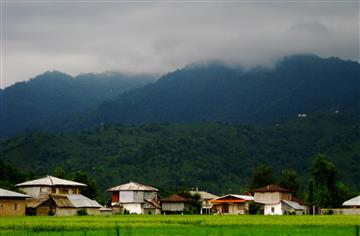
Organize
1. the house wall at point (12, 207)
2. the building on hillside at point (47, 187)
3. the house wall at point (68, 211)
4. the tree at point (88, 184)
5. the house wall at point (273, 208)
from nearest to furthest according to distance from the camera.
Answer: the house wall at point (12, 207)
the house wall at point (68, 211)
the building on hillside at point (47, 187)
the house wall at point (273, 208)
the tree at point (88, 184)

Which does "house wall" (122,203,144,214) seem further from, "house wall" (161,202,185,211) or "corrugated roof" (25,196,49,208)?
"corrugated roof" (25,196,49,208)

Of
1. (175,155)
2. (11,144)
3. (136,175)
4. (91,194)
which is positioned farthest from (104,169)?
(91,194)

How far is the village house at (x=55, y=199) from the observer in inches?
3349

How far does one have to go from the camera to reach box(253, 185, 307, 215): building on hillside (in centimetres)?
10388

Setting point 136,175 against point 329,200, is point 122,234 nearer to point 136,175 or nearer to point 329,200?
point 329,200

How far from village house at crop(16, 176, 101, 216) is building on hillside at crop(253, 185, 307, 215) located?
2824cm

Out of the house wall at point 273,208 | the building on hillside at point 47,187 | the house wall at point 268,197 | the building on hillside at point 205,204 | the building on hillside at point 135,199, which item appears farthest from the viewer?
the building on hillside at point 205,204

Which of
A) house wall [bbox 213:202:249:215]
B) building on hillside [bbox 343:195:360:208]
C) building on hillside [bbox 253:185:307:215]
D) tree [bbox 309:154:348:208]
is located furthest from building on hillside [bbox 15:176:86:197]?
building on hillside [bbox 343:195:360:208]

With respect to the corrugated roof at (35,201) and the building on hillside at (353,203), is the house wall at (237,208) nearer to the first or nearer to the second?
Answer: the building on hillside at (353,203)

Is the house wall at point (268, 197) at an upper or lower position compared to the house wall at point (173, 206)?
upper

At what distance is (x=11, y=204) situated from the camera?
77875 mm

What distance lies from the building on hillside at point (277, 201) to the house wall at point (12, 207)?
39633mm

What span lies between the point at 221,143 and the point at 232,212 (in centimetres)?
9298

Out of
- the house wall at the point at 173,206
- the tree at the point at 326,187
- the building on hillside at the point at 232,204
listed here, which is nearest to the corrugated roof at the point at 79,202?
the house wall at the point at 173,206
